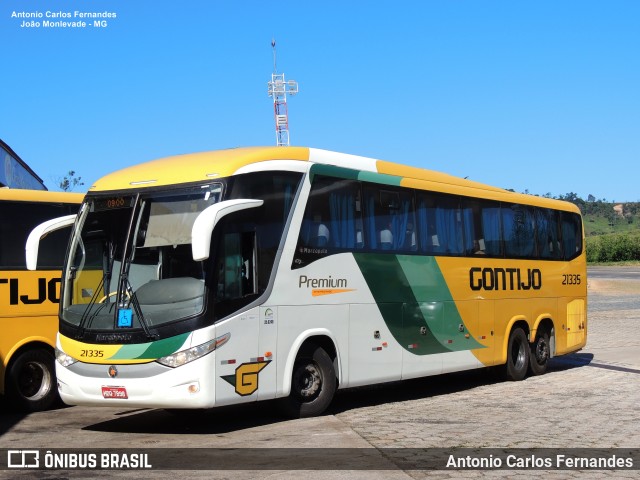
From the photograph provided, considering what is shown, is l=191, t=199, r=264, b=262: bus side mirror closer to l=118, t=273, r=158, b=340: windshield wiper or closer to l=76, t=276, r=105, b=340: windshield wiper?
l=118, t=273, r=158, b=340: windshield wiper

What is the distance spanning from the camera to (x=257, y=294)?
11.4 m

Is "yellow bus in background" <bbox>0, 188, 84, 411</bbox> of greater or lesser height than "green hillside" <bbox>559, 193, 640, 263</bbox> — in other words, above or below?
below

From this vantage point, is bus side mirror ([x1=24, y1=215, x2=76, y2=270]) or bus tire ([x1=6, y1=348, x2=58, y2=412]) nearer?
bus side mirror ([x1=24, y1=215, x2=76, y2=270])

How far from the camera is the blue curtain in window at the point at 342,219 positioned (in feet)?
41.7

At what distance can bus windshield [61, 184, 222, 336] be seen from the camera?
35.1 feet

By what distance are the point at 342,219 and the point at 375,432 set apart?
321cm

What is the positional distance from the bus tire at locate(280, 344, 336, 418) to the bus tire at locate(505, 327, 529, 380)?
5.64 m

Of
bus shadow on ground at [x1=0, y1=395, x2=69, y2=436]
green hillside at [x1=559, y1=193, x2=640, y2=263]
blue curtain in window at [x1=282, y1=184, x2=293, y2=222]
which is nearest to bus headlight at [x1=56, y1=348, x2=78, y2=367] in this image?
bus shadow on ground at [x1=0, y1=395, x2=69, y2=436]

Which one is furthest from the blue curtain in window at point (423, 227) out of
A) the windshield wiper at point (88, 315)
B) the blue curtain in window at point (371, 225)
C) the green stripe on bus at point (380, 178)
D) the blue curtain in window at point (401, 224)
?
the windshield wiper at point (88, 315)

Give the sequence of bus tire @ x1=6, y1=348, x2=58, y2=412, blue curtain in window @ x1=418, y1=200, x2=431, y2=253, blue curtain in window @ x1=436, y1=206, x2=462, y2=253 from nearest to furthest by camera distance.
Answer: bus tire @ x1=6, y1=348, x2=58, y2=412, blue curtain in window @ x1=418, y1=200, x2=431, y2=253, blue curtain in window @ x1=436, y1=206, x2=462, y2=253

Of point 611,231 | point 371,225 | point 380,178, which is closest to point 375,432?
point 371,225

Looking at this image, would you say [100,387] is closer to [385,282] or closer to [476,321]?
[385,282]

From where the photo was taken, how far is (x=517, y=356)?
1747cm

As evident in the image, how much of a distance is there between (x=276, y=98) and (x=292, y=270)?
42.5 m
